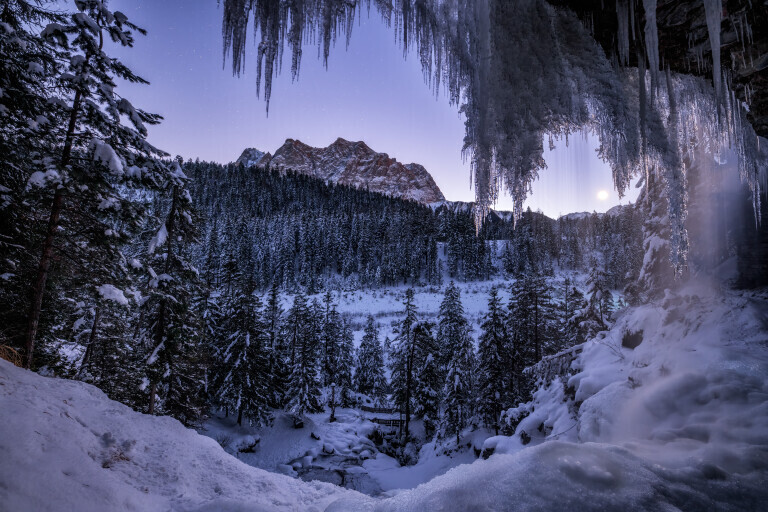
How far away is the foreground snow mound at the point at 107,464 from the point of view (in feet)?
10.7

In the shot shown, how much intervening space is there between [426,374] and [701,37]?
2391 cm

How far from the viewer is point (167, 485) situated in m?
5.14

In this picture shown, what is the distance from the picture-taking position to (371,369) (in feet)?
135

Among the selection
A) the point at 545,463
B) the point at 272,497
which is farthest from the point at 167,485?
the point at 545,463

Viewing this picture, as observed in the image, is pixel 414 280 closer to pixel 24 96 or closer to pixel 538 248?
pixel 538 248

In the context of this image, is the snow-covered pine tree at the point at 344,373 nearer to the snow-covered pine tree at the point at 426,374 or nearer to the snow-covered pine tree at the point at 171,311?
the snow-covered pine tree at the point at 426,374

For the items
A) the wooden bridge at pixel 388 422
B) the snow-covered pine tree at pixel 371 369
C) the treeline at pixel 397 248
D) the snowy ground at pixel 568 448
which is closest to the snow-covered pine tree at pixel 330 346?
the wooden bridge at pixel 388 422

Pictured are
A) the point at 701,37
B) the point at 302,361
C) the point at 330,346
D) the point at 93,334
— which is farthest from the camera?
the point at 330,346

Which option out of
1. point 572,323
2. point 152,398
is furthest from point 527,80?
point 572,323

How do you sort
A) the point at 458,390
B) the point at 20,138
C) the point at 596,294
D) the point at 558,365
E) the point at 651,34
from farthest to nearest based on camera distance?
the point at 458,390 < the point at 596,294 < the point at 558,365 < the point at 20,138 < the point at 651,34

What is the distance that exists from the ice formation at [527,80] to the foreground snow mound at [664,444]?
11.8 ft

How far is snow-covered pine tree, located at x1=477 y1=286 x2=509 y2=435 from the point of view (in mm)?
20688

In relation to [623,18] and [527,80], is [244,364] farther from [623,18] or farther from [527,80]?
[623,18]

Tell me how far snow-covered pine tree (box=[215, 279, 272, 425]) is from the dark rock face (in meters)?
23.8
